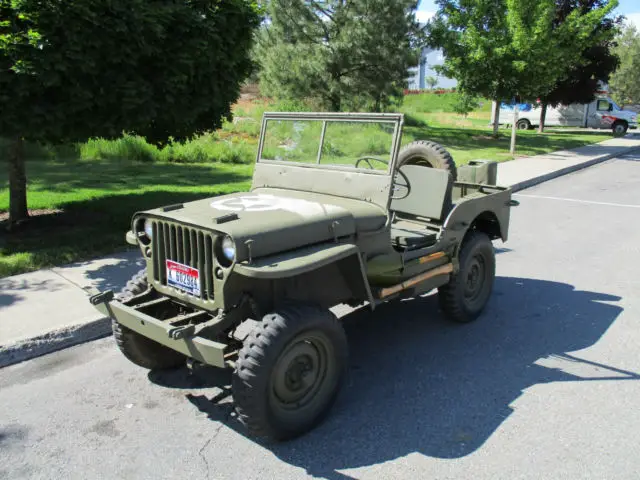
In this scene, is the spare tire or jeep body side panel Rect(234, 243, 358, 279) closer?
jeep body side panel Rect(234, 243, 358, 279)

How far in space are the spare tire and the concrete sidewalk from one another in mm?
2988

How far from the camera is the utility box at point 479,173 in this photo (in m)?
5.73

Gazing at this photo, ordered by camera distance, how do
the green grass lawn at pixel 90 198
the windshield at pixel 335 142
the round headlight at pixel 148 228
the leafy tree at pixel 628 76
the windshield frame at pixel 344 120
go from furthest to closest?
the leafy tree at pixel 628 76, the green grass lawn at pixel 90 198, the windshield at pixel 335 142, the windshield frame at pixel 344 120, the round headlight at pixel 148 228

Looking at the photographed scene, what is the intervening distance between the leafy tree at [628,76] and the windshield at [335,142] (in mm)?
51150

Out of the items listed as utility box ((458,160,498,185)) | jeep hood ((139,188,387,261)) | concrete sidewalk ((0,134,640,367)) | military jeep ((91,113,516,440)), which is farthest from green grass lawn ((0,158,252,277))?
utility box ((458,160,498,185))

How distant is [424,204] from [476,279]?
2.69 feet

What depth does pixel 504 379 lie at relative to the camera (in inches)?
157

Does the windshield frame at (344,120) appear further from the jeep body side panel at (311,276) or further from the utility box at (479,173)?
the utility box at (479,173)

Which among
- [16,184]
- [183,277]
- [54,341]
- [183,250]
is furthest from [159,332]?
[16,184]

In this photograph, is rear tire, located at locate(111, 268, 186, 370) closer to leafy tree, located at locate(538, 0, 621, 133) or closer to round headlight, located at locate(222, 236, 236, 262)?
round headlight, located at locate(222, 236, 236, 262)

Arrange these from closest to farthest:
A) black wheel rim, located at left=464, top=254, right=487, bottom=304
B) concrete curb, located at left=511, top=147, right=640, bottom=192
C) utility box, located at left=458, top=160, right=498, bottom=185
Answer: black wheel rim, located at left=464, top=254, right=487, bottom=304
utility box, located at left=458, top=160, right=498, bottom=185
concrete curb, located at left=511, top=147, right=640, bottom=192

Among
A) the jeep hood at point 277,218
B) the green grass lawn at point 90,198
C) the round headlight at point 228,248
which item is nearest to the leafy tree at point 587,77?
the green grass lawn at point 90,198

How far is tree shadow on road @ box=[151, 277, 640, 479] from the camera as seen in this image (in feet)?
10.7

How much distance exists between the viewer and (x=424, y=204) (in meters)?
4.95
